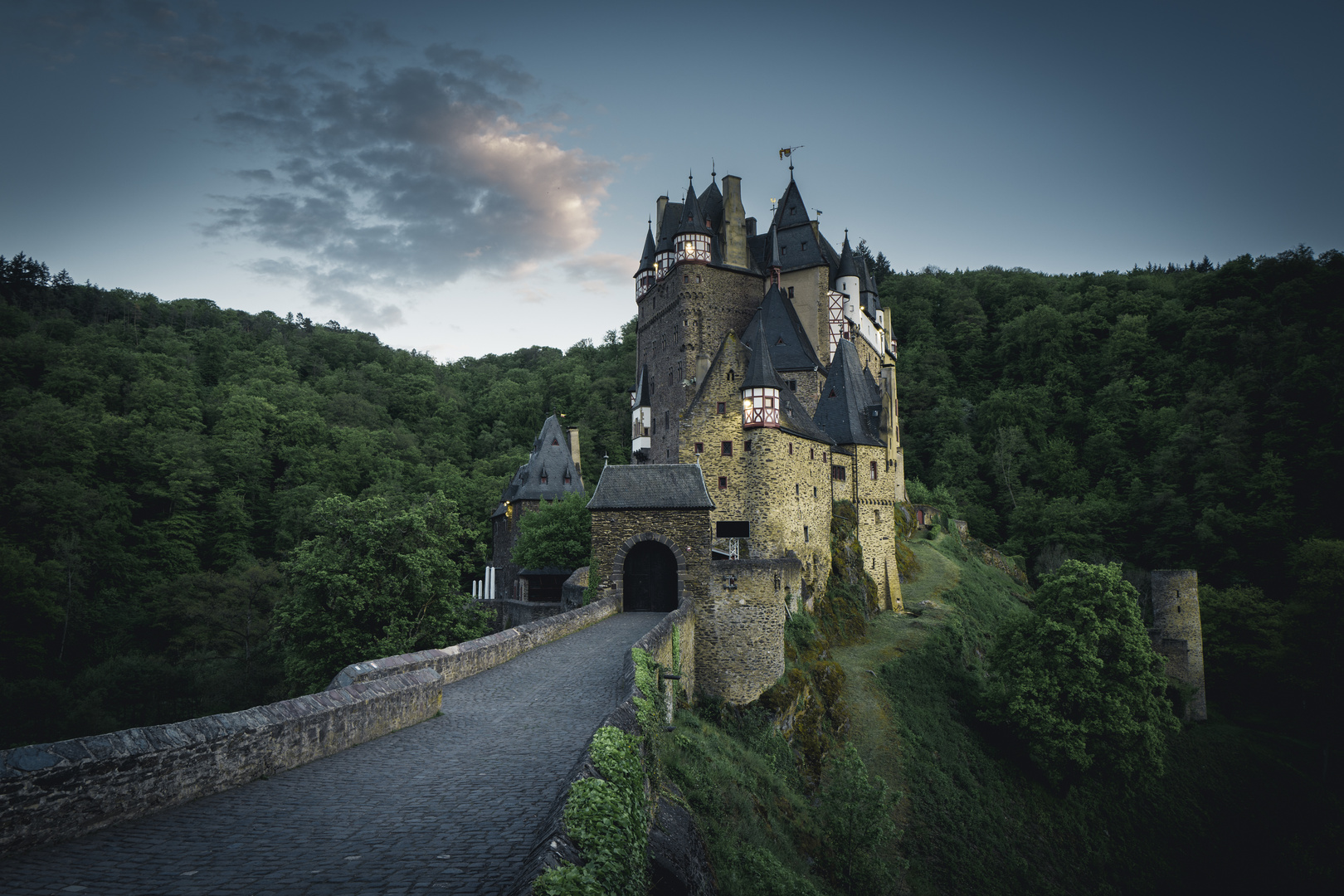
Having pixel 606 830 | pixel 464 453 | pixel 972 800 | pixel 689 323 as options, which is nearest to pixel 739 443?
pixel 689 323

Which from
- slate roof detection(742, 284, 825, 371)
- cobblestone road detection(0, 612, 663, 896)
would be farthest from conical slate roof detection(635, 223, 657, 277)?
cobblestone road detection(0, 612, 663, 896)

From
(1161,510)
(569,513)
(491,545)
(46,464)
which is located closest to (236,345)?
(46,464)

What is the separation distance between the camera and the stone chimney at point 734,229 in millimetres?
40406

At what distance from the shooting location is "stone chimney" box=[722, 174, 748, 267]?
4041cm

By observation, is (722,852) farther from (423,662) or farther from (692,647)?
(692,647)

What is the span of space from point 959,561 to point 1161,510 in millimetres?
20689

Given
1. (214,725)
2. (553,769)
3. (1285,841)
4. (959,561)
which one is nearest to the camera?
(214,725)

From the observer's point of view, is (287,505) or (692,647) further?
(287,505)

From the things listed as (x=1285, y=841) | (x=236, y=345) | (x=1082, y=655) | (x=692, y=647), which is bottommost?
(x=1285, y=841)

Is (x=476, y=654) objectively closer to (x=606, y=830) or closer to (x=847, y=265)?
(x=606, y=830)

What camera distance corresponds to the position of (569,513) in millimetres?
30219

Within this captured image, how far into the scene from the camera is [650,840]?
23.0 feet

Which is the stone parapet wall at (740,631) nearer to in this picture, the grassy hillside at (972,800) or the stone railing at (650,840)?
the grassy hillside at (972,800)

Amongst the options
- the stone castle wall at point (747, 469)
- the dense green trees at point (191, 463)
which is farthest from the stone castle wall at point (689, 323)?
the dense green trees at point (191, 463)
